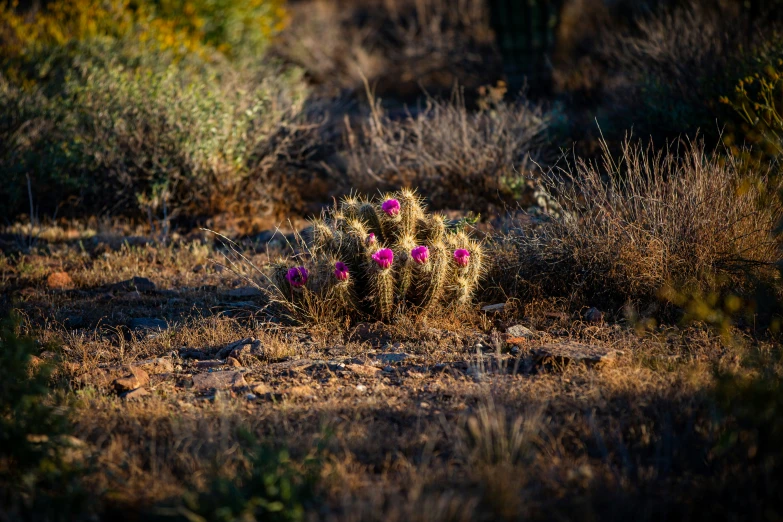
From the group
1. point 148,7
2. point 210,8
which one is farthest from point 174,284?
point 210,8

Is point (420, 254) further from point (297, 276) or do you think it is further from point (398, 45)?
point (398, 45)

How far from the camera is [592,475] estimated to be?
2889mm

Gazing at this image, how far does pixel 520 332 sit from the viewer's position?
15.4 feet

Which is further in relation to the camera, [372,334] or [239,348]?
[372,334]

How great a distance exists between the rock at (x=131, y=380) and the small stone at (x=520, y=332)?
2217mm

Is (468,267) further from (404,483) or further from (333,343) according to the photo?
(404,483)

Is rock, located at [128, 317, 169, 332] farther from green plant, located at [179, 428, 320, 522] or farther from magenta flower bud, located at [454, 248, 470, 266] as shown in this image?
green plant, located at [179, 428, 320, 522]

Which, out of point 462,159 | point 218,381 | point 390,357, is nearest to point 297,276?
point 390,357

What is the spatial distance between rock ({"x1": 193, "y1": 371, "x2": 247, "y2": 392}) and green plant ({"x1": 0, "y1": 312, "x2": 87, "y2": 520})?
0.84 metres

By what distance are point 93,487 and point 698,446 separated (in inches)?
98.1

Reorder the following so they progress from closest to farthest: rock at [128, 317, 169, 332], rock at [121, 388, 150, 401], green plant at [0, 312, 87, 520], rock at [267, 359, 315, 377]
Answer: green plant at [0, 312, 87, 520], rock at [121, 388, 150, 401], rock at [267, 359, 315, 377], rock at [128, 317, 169, 332]

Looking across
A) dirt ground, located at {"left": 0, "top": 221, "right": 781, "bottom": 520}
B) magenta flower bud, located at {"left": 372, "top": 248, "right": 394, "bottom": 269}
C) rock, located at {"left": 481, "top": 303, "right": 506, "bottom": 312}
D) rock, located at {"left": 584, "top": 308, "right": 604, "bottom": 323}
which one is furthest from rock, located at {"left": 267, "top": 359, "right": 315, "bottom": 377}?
rock, located at {"left": 584, "top": 308, "right": 604, "bottom": 323}

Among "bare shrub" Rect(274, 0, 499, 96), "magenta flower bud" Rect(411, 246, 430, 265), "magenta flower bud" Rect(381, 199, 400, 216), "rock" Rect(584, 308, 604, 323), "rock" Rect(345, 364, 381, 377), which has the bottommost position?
"rock" Rect(584, 308, 604, 323)

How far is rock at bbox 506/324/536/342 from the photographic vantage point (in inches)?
183
